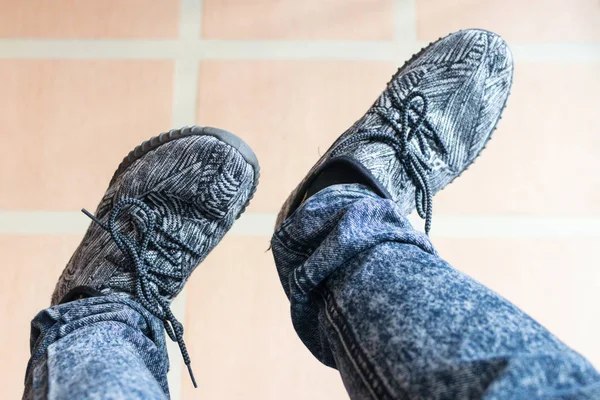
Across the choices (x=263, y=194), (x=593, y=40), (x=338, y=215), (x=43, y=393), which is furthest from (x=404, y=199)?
(x=593, y=40)

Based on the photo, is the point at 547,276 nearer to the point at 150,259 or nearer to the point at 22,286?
the point at 150,259

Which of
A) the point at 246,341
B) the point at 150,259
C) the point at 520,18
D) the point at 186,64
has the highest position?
the point at 520,18

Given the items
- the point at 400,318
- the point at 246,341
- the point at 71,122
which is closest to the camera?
the point at 400,318

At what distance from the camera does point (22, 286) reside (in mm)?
969

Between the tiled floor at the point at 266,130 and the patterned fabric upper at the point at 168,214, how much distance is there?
0.83 feet

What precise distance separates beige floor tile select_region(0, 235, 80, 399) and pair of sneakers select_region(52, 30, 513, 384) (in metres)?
0.24

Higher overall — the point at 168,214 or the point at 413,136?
the point at 413,136

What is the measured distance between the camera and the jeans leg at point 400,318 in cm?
33

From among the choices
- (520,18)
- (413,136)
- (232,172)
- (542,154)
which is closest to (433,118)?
(413,136)

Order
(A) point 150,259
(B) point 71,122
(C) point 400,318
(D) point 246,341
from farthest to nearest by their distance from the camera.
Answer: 1. (B) point 71,122
2. (D) point 246,341
3. (A) point 150,259
4. (C) point 400,318

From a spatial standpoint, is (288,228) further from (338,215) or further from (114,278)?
(114,278)

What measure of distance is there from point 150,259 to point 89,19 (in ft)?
2.04

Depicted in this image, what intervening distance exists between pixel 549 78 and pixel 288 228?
78 centimetres

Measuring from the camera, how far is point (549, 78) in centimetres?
108
